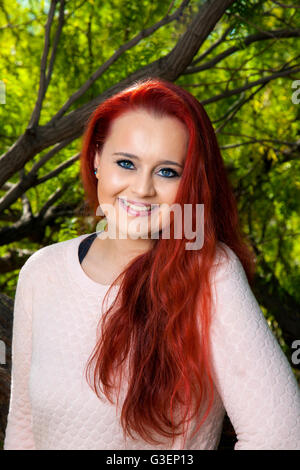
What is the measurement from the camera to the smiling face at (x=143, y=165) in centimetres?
153

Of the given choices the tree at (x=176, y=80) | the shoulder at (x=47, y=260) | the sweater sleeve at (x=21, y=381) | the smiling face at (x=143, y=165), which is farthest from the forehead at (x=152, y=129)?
the tree at (x=176, y=80)

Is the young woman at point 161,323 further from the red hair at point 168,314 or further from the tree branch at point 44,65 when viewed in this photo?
the tree branch at point 44,65

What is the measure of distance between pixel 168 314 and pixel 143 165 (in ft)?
1.20

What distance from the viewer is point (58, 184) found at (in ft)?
13.2

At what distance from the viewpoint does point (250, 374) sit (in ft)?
4.66

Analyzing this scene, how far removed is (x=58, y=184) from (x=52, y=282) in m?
2.32

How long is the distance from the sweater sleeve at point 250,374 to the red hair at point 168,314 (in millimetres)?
41

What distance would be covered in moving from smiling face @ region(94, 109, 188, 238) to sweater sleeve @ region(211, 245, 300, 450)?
0.25 meters

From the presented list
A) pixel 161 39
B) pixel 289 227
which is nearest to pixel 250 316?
pixel 161 39

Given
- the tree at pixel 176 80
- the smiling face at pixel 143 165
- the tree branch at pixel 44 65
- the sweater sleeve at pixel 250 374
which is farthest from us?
the tree at pixel 176 80

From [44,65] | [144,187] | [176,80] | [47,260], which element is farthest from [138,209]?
[176,80]

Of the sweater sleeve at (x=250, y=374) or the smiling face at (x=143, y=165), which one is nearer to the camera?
the sweater sleeve at (x=250, y=374)

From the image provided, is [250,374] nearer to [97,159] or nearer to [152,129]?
[152,129]

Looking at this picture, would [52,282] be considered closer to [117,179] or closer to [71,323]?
[71,323]
